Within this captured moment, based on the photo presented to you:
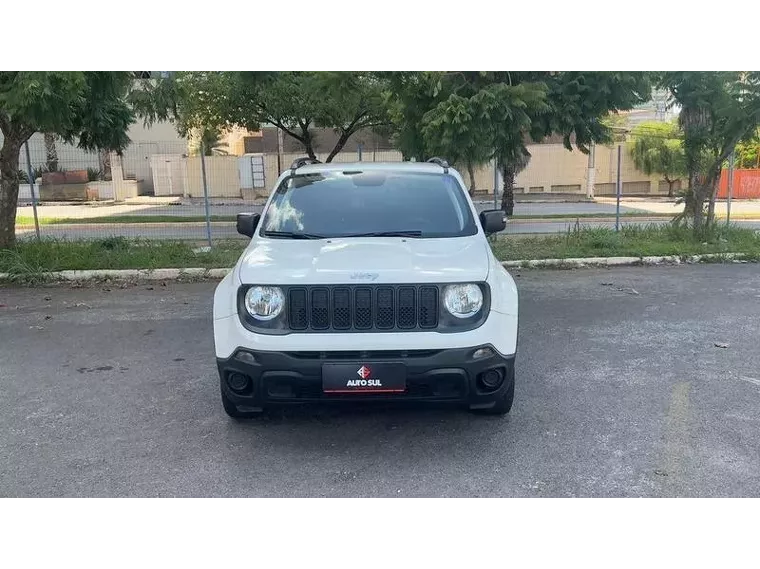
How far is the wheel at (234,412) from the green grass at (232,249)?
21.6 ft

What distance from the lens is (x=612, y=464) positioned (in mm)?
4102

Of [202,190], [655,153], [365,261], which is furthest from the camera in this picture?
[655,153]

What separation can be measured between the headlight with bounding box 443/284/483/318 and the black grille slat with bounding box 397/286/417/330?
0.66 ft

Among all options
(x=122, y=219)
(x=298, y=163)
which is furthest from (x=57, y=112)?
(x=122, y=219)

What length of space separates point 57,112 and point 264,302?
6.29 metres

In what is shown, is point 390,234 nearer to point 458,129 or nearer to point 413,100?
point 458,129

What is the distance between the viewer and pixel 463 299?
13.8 ft

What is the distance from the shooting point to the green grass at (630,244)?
12.0 m

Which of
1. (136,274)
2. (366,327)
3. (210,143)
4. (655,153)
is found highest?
(210,143)

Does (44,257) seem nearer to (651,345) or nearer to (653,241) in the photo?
(651,345)

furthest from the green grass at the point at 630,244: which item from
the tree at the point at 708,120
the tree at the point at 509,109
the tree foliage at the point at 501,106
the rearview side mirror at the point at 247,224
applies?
the rearview side mirror at the point at 247,224

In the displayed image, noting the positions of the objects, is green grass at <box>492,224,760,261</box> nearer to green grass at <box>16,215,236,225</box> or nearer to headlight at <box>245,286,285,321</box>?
headlight at <box>245,286,285,321</box>
